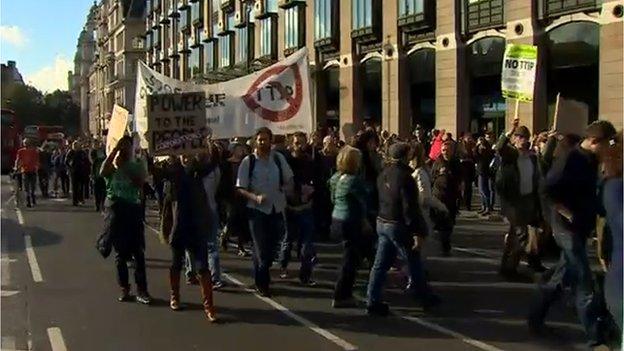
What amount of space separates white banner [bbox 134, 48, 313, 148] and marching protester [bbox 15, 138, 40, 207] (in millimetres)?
11247

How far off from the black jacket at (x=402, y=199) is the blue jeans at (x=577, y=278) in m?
1.47

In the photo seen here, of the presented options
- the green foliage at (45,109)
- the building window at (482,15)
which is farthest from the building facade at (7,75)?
the green foliage at (45,109)

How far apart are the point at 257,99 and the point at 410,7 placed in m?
21.7

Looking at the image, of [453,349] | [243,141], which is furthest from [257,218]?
[243,141]

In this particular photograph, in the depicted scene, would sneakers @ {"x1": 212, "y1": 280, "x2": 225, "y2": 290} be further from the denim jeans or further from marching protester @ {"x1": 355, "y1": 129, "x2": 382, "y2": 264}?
the denim jeans

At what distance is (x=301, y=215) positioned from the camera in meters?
11.5

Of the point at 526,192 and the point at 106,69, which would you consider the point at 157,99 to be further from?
the point at 106,69

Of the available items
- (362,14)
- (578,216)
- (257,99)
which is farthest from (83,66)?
(578,216)

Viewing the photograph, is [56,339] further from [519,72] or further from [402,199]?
[519,72]

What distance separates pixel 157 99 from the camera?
402 inches

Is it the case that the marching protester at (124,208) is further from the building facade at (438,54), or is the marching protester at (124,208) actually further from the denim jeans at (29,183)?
the denim jeans at (29,183)

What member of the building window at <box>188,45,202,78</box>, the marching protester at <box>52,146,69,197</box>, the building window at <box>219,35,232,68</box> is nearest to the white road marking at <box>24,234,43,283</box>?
the marching protester at <box>52,146,69,197</box>

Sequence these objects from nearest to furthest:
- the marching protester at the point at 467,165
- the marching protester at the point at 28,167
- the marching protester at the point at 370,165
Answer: the marching protester at the point at 370,165
the marching protester at the point at 467,165
the marching protester at the point at 28,167

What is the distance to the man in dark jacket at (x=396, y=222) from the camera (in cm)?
898
